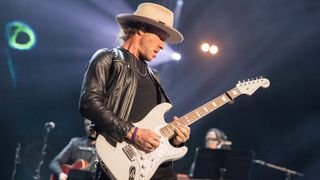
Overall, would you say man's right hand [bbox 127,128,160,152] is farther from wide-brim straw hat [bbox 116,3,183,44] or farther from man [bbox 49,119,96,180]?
man [bbox 49,119,96,180]

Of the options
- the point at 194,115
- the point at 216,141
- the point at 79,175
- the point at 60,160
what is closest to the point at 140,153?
the point at 194,115

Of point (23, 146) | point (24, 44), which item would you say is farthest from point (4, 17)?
point (23, 146)

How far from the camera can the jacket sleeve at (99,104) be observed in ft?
10.2

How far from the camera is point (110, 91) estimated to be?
335 cm

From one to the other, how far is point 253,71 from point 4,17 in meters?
5.16

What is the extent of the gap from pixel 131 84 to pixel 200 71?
690cm

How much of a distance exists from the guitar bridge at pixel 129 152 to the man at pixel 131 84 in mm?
63

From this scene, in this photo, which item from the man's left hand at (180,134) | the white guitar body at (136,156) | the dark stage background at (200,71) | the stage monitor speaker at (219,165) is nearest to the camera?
the white guitar body at (136,156)

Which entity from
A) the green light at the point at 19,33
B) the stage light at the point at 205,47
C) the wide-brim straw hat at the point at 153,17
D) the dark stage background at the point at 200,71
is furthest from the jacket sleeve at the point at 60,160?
the wide-brim straw hat at the point at 153,17

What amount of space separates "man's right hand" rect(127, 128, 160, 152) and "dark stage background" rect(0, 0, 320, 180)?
20.8 feet

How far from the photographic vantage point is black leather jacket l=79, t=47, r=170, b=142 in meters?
3.13

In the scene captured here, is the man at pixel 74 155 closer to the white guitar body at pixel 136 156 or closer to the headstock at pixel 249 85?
the headstock at pixel 249 85

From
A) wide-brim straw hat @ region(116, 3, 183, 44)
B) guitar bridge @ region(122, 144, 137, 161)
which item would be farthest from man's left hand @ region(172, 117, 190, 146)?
wide-brim straw hat @ region(116, 3, 183, 44)

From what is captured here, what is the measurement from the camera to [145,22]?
3670 millimetres
